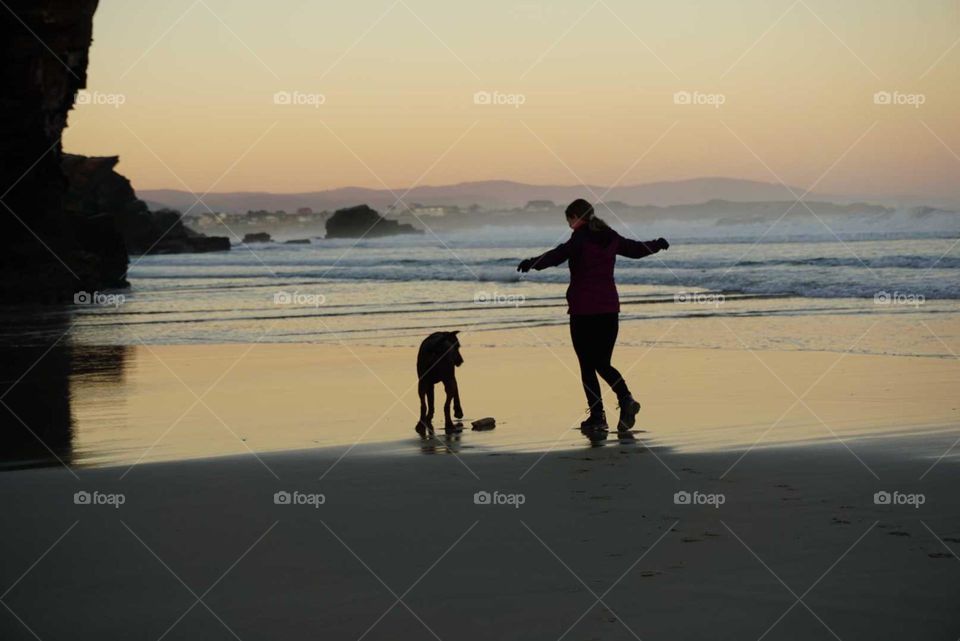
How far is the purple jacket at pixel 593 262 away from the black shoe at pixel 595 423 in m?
0.91

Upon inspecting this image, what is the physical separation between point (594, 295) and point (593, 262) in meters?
0.30

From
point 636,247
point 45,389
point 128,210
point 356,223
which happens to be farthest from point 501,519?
→ point 356,223

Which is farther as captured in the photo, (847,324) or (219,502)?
(847,324)

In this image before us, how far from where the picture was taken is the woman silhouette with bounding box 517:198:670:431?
1016 centimetres

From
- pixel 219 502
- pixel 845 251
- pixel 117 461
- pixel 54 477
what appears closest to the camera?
pixel 219 502

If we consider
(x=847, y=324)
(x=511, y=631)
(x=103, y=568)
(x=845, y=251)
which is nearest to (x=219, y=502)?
(x=103, y=568)

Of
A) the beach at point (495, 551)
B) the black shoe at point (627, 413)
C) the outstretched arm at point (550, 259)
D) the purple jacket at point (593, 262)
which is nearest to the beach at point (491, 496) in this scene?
the beach at point (495, 551)

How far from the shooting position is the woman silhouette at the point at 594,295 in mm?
10164

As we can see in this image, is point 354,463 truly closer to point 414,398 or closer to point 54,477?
point 54,477

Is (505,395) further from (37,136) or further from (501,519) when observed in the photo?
(37,136)

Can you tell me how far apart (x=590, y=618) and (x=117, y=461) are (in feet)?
17.3

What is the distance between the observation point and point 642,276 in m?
35.4

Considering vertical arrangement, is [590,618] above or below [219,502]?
below

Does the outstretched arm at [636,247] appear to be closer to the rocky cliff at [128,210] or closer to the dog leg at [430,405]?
the dog leg at [430,405]
